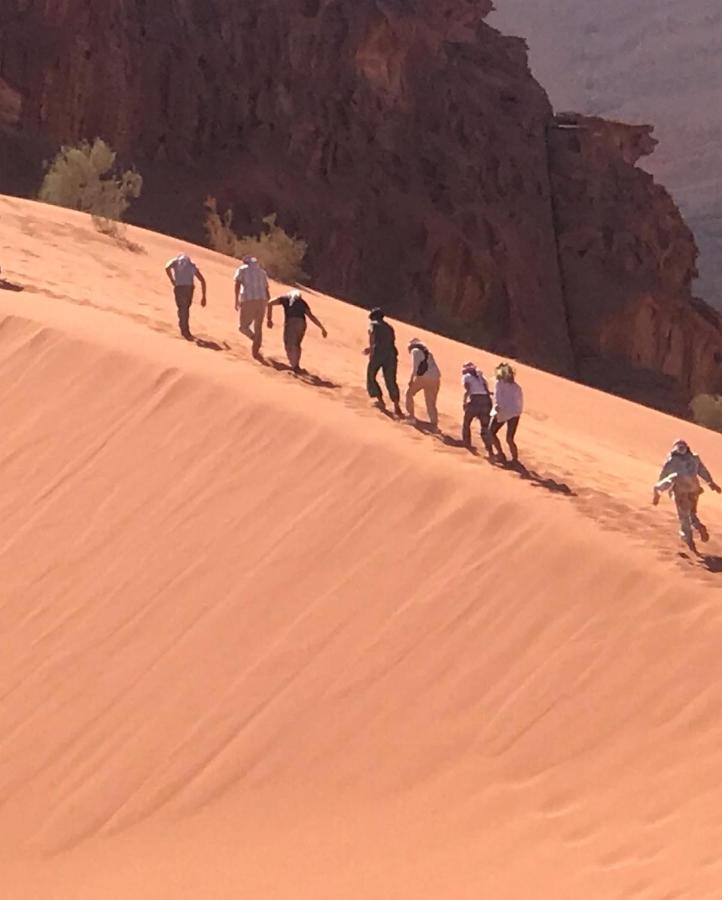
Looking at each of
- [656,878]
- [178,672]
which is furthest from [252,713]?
[656,878]

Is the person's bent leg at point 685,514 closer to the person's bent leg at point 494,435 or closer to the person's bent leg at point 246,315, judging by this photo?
the person's bent leg at point 494,435

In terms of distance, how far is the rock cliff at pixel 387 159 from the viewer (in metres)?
34.0

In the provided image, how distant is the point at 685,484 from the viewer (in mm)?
7660

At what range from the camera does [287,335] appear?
1119 centimetres

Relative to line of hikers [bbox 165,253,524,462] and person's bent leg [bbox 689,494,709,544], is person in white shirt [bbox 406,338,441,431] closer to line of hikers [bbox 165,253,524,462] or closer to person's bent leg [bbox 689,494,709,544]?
line of hikers [bbox 165,253,524,462]

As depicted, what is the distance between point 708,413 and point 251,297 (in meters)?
23.1

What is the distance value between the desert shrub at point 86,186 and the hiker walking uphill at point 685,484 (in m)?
18.8

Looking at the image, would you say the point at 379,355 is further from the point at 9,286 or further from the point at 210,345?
the point at 9,286

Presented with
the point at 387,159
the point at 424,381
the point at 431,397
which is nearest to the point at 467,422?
the point at 431,397

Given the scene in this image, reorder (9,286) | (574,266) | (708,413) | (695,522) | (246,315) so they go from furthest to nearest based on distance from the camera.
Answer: (574,266)
(708,413)
(9,286)
(246,315)
(695,522)

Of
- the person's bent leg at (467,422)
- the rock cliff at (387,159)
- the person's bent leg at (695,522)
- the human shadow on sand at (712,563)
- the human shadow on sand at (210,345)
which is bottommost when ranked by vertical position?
the human shadow on sand at (712,563)

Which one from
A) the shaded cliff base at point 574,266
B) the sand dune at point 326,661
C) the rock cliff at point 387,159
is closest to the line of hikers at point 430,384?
the sand dune at point 326,661

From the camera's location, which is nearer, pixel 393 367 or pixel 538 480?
pixel 538 480

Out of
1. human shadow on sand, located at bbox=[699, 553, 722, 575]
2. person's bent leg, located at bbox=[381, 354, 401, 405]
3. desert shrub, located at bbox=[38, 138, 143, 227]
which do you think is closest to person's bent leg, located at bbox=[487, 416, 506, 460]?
person's bent leg, located at bbox=[381, 354, 401, 405]
